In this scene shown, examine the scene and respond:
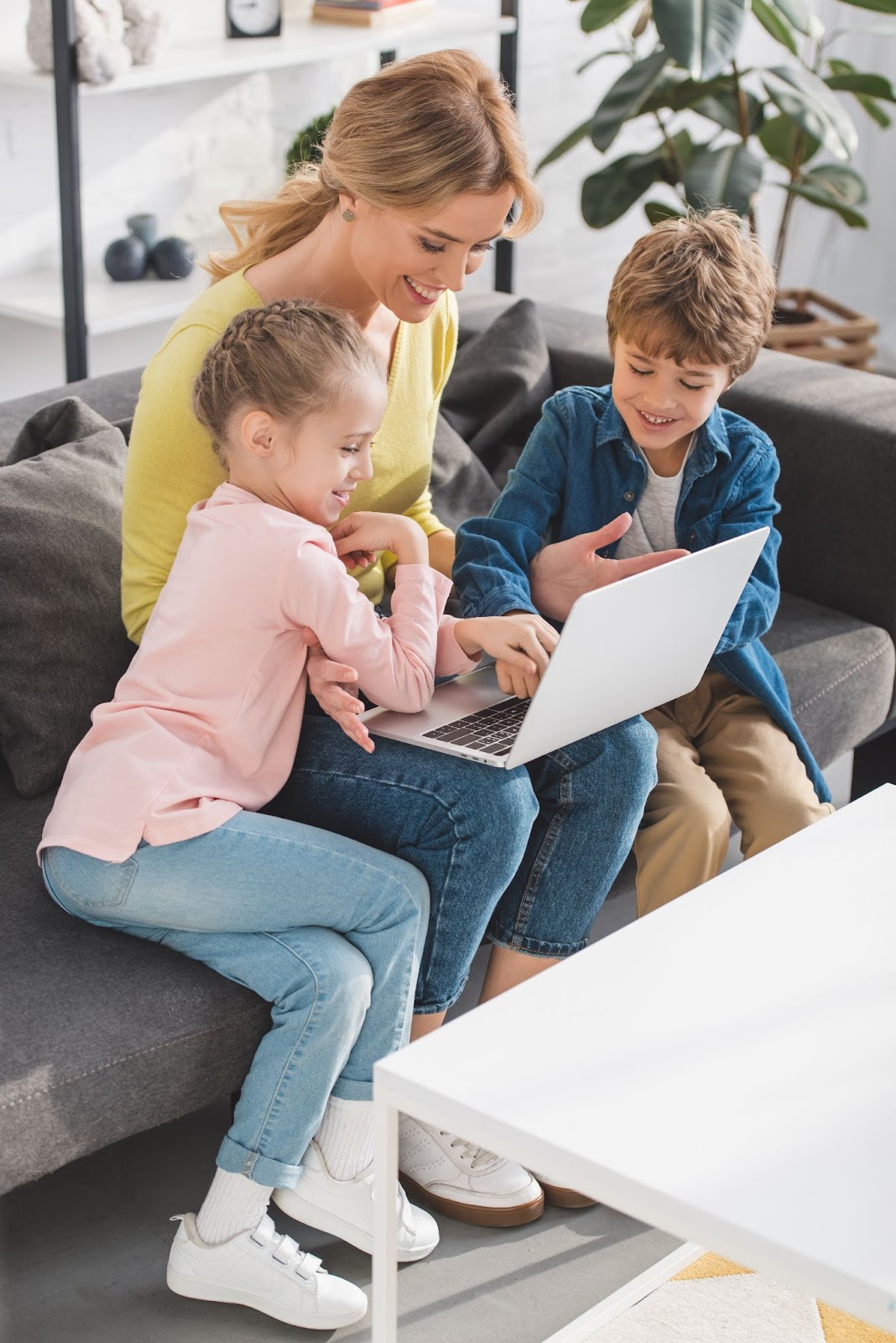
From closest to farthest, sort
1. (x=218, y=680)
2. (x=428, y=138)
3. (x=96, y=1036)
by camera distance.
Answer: (x=96, y=1036) → (x=218, y=680) → (x=428, y=138)

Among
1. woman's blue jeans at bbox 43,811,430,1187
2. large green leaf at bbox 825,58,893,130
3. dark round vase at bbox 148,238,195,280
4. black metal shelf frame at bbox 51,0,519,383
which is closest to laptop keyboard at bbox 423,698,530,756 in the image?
woman's blue jeans at bbox 43,811,430,1187

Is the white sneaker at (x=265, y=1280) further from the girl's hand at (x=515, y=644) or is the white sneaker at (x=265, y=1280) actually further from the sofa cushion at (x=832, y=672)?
the sofa cushion at (x=832, y=672)

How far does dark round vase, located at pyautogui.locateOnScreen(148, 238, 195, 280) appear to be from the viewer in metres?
3.03

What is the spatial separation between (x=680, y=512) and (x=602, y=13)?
176 cm

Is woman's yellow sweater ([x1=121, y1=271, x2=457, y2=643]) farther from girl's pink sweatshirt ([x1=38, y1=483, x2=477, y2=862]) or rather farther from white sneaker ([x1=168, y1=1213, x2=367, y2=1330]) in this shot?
white sneaker ([x1=168, y1=1213, x2=367, y2=1330])

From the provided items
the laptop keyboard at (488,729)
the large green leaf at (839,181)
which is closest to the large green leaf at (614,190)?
the large green leaf at (839,181)

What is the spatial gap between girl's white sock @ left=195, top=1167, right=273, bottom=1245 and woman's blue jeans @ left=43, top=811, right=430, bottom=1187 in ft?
0.04

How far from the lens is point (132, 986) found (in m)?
1.47

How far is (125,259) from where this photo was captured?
300cm

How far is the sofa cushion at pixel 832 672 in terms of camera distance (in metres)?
2.14

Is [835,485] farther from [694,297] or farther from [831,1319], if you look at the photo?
[831,1319]

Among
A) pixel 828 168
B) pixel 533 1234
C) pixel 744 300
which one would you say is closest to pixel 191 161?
pixel 828 168

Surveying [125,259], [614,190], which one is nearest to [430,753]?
[125,259]

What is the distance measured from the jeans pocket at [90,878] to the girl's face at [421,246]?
68cm
